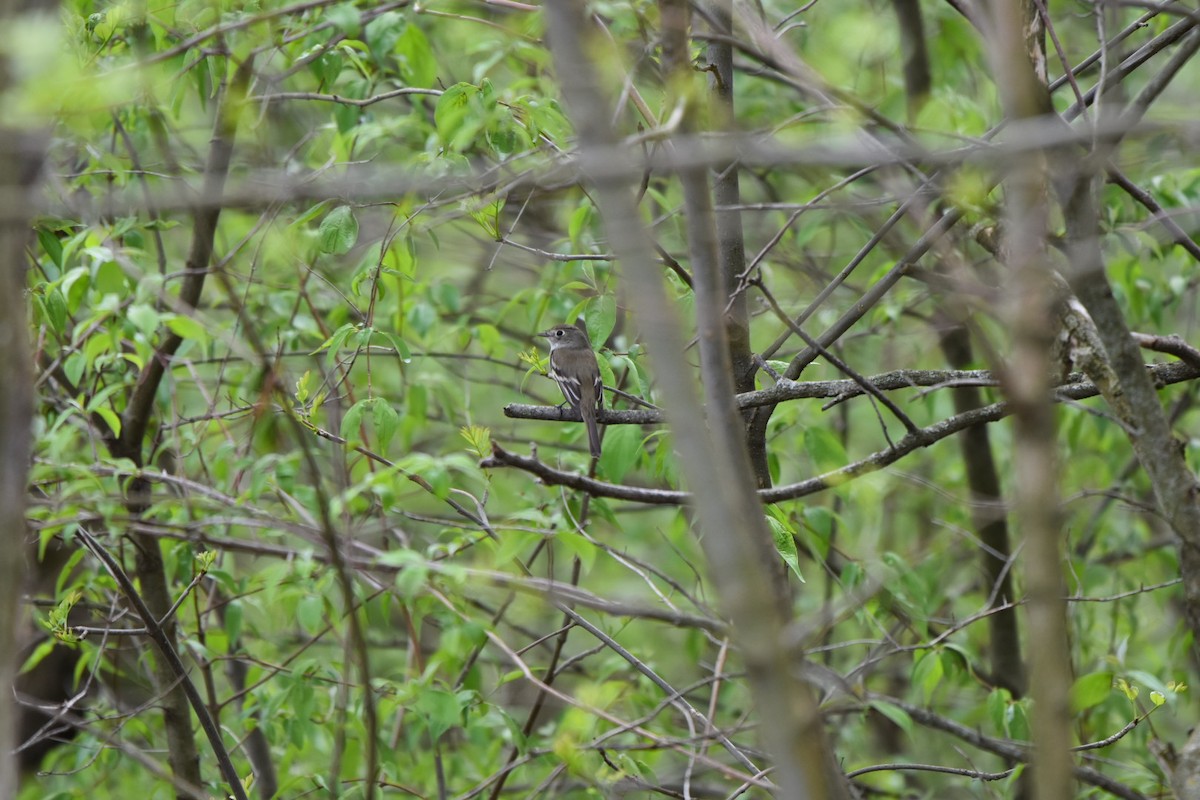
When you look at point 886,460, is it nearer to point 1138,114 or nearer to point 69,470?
point 1138,114

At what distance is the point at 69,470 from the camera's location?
3.34 metres

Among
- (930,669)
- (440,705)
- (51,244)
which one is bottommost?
(930,669)

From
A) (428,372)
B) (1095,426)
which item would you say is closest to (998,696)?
(1095,426)

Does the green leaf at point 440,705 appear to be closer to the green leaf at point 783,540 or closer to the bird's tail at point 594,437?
the green leaf at point 783,540

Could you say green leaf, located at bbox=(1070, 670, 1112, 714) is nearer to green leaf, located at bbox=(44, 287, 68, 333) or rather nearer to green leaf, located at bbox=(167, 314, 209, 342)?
green leaf, located at bbox=(167, 314, 209, 342)

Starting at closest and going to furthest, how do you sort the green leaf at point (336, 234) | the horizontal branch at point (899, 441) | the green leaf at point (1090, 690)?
the horizontal branch at point (899, 441) < the green leaf at point (1090, 690) < the green leaf at point (336, 234)

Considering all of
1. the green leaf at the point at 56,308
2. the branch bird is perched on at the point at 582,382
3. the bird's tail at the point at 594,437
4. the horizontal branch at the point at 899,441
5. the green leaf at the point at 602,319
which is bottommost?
the bird's tail at the point at 594,437

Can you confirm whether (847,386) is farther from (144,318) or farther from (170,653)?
(170,653)

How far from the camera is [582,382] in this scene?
5.38 meters

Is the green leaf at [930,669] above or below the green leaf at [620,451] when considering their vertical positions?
below

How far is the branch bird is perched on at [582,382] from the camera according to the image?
5.08 metres

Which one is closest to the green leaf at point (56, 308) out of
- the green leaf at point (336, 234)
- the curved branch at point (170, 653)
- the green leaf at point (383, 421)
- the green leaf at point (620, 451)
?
the curved branch at point (170, 653)

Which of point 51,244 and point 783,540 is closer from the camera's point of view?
point 783,540

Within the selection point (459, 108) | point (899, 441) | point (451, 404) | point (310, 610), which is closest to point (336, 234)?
point (459, 108)
